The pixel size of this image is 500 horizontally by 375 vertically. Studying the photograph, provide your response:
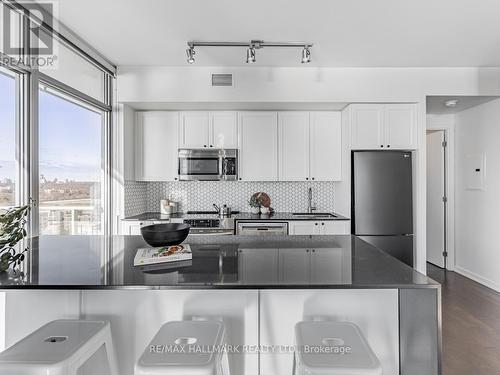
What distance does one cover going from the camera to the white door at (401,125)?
3.82 meters

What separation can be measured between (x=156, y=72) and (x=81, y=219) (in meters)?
1.90

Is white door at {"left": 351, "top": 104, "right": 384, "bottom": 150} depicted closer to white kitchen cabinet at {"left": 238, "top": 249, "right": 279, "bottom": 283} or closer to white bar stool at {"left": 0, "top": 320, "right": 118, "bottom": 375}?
white kitchen cabinet at {"left": 238, "top": 249, "right": 279, "bottom": 283}

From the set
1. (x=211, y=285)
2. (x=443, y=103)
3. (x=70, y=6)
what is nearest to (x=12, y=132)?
(x=70, y=6)

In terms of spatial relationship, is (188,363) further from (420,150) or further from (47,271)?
(420,150)

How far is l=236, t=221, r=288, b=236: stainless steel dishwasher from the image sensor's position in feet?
12.7

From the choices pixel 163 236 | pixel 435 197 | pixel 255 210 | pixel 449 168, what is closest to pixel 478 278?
pixel 435 197

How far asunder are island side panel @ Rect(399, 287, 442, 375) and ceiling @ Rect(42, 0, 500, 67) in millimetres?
2198

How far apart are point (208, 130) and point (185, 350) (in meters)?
3.29

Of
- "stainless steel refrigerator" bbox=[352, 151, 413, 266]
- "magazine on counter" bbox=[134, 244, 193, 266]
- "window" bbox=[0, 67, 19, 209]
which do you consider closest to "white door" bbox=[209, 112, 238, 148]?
"stainless steel refrigerator" bbox=[352, 151, 413, 266]

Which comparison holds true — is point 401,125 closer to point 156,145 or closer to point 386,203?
point 386,203

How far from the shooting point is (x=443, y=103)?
4133 mm

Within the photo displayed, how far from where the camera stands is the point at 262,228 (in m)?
3.89

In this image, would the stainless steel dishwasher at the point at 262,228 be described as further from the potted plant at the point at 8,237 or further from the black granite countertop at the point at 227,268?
the potted plant at the point at 8,237

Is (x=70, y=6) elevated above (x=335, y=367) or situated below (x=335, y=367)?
above
